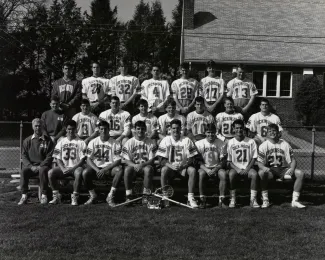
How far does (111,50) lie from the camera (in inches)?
1464

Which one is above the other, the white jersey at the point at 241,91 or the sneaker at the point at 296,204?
the white jersey at the point at 241,91

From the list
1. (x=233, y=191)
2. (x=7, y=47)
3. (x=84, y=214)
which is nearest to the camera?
(x=84, y=214)

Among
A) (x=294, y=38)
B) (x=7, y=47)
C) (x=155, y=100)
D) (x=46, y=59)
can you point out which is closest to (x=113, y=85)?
(x=155, y=100)

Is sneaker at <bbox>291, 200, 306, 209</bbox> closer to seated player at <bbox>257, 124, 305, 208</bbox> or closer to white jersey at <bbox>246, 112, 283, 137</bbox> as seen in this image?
seated player at <bbox>257, 124, 305, 208</bbox>

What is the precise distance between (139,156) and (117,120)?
1108 millimetres

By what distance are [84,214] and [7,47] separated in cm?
2004

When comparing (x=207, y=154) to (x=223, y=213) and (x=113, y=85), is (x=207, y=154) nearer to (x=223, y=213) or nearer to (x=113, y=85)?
(x=223, y=213)

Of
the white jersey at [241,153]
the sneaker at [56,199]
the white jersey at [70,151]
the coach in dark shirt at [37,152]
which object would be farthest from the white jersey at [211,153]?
the coach in dark shirt at [37,152]

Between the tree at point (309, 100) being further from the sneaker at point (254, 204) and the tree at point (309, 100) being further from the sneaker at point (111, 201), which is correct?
the sneaker at point (111, 201)

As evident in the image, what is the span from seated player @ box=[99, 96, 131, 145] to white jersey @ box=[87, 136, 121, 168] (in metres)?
0.68

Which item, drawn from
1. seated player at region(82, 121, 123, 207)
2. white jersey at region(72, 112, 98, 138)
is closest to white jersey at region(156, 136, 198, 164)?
seated player at region(82, 121, 123, 207)

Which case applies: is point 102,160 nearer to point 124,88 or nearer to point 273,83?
point 124,88

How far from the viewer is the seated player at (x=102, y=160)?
767cm

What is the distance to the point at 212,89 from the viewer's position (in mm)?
9547
